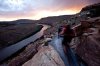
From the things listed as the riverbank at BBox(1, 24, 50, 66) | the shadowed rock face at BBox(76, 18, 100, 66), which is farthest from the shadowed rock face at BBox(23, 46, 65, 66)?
the riverbank at BBox(1, 24, 50, 66)

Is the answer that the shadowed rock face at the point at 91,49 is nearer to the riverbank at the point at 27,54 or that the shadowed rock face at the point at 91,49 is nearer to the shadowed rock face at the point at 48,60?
the shadowed rock face at the point at 48,60

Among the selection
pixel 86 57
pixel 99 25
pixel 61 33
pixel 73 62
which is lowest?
pixel 73 62

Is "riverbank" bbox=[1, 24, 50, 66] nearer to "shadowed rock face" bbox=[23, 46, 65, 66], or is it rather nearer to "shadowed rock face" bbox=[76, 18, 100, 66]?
"shadowed rock face" bbox=[23, 46, 65, 66]

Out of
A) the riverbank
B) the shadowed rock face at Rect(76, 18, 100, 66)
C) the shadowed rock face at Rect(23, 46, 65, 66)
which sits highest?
the shadowed rock face at Rect(76, 18, 100, 66)

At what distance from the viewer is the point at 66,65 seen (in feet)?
50.6

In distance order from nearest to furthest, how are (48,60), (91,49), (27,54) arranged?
(91,49), (48,60), (27,54)

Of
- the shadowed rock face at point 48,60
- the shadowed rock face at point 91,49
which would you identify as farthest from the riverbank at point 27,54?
the shadowed rock face at point 91,49

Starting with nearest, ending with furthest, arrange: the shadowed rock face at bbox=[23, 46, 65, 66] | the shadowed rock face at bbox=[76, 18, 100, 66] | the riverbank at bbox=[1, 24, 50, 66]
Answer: the shadowed rock face at bbox=[76, 18, 100, 66] → the shadowed rock face at bbox=[23, 46, 65, 66] → the riverbank at bbox=[1, 24, 50, 66]

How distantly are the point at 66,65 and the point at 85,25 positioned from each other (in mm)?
5749

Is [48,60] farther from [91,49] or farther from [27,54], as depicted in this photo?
[27,54]

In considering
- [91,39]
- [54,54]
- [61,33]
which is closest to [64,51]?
[54,54]

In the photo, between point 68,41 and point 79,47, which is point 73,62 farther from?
point 68,41

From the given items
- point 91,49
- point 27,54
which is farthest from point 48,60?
point 27,54

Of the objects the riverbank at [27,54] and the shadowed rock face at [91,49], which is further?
the riverbank at [27,54]
